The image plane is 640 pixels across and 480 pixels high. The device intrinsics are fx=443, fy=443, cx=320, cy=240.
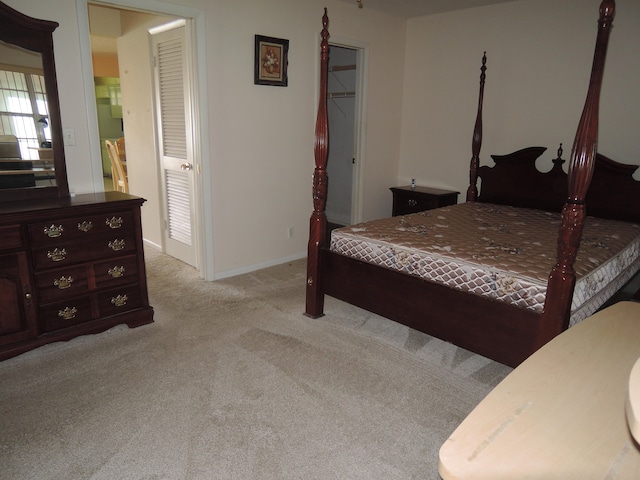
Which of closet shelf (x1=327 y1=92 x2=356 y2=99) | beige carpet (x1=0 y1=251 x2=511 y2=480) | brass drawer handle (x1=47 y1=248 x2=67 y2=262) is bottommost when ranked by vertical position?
beige carpet (x1=0 y1=251 x2=511 y2=480)

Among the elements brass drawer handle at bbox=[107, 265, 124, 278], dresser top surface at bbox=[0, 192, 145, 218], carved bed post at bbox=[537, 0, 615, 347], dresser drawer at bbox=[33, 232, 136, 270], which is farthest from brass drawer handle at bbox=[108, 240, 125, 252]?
carved bed post at bbox=[537, 0, 615, 347]

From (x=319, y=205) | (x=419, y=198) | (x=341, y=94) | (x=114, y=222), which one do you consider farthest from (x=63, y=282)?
(x=341, y=94)

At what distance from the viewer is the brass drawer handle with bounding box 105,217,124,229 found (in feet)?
8.95

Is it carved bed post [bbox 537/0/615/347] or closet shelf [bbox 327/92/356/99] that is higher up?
closet shelf [bbox 327/92/356/99]

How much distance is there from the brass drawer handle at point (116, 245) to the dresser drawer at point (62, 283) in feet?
0.65

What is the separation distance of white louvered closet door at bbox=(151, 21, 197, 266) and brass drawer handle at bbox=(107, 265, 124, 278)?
1.13 metres

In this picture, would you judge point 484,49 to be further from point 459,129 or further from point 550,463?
point 550,463

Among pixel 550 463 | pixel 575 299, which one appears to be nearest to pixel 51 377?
pixel 550 463

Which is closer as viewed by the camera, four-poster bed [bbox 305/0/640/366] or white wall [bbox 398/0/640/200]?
four-poster bed [bbox 305/0/640/366]

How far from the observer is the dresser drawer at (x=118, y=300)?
2.79 meters

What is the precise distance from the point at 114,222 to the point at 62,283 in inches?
18.1

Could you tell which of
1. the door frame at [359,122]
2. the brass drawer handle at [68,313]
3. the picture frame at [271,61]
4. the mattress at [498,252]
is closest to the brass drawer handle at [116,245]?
the brass drawer handle at [68,313]

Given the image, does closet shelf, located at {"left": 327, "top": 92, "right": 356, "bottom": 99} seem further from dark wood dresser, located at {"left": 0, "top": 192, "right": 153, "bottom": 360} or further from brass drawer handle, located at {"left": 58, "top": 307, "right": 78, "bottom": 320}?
brass drawer handle, located at {"left": 58, "top": 307, "right": 78, "bottom": 320}

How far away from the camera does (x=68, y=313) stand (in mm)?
2652
